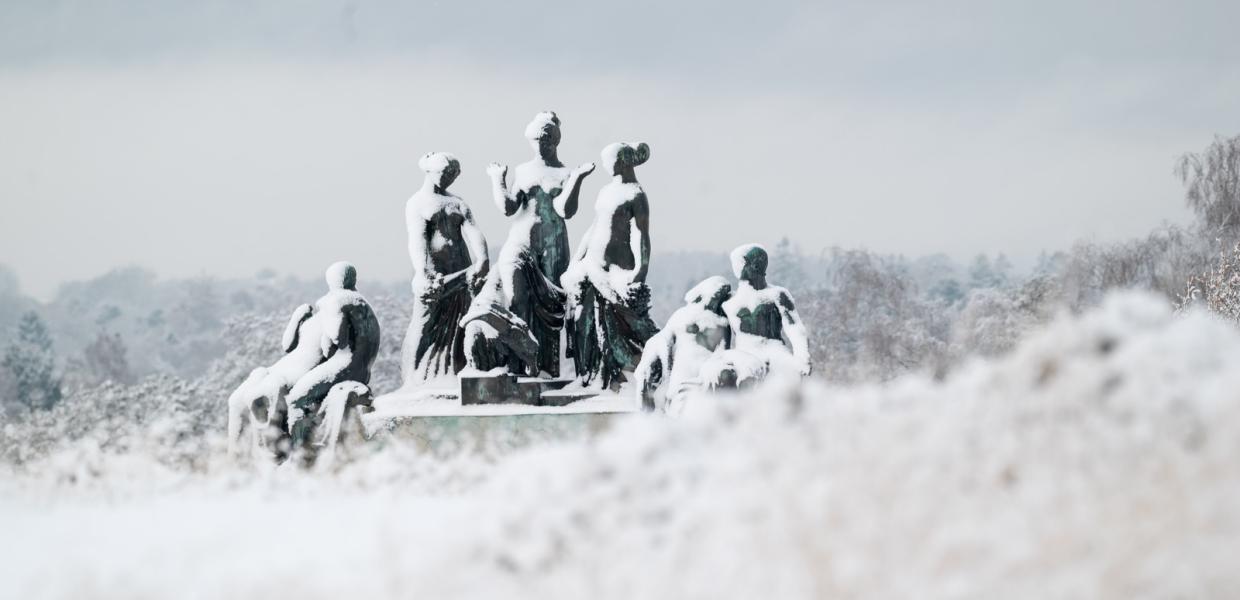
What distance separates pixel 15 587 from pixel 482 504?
81.5 inches

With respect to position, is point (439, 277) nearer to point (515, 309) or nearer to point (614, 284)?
point (515, 309)

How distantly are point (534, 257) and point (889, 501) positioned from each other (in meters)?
6.75

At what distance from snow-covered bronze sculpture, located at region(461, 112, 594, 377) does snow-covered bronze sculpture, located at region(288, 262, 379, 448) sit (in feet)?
2.54

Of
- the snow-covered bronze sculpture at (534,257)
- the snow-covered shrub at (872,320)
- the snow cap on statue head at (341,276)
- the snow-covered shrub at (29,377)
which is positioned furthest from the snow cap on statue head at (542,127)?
the snow-covered shrub at (29,377)

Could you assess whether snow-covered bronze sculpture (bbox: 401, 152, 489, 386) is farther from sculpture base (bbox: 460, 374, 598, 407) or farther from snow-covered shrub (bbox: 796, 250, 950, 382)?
snow-covered shrub (bbox: 796, 250, 950, 382)

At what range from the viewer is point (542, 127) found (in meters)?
12.0

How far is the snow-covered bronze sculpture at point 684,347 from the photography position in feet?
33.1

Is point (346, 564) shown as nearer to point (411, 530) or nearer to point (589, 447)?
point (411, 530)

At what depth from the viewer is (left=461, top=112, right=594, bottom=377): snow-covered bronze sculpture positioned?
1118cm

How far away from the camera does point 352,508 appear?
7781 millimetres

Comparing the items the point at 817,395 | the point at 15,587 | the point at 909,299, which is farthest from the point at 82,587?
the point at 909,299

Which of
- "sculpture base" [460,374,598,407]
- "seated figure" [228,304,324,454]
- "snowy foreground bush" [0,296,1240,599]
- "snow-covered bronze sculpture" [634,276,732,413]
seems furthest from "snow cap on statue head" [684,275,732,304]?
"snowy foreground bush" [0,296,1240,599]

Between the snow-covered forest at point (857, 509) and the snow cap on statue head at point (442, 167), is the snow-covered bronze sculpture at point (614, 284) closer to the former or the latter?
A: the snow cap on statue head at point (442, 167)

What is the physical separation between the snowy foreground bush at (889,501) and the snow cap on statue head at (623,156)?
19.0ft
